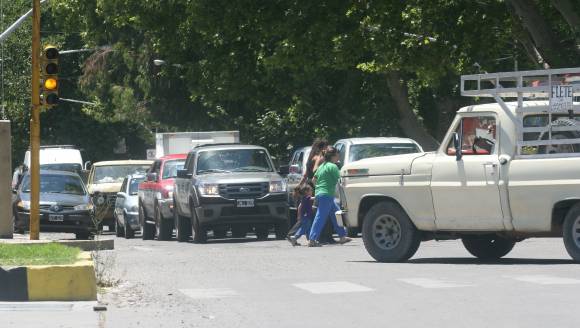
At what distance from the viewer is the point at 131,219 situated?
33.6 m

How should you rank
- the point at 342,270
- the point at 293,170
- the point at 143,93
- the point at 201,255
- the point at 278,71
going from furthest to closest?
the point at 143,93
the point at 278,71
the point at 293,170
the point at 201,255
the point at 342,270

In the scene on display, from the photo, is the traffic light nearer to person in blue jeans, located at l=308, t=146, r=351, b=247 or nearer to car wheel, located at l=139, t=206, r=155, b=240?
person in blue jeans, located at l=308, t=146, r=351, b=247

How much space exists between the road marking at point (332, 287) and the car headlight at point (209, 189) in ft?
37.7

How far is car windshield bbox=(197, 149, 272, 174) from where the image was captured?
27609mm

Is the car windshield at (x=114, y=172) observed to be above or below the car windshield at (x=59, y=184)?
above

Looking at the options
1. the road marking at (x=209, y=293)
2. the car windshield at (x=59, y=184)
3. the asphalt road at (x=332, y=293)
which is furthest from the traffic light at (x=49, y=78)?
the car windshield at (x=59, y=184)

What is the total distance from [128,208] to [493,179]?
58.7ft

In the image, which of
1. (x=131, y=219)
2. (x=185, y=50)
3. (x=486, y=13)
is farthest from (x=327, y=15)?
(x=185, y=50)

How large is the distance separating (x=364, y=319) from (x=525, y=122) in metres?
6.15

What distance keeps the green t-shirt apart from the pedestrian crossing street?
751 centimetres

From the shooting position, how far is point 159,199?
30094mm

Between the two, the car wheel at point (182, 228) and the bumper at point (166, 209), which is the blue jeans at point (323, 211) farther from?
the bumper at point (166, 209)

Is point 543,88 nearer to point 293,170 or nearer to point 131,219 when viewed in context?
point 293,170

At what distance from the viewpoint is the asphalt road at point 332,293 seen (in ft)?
37.9
